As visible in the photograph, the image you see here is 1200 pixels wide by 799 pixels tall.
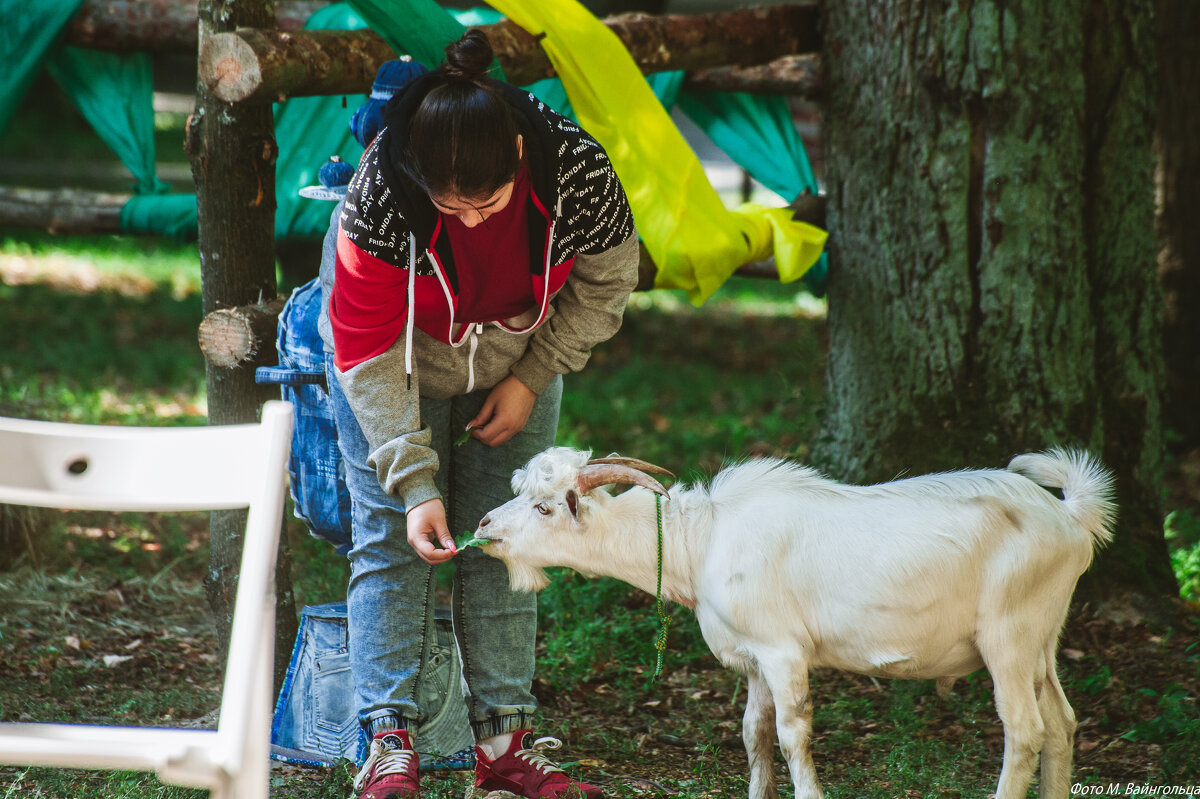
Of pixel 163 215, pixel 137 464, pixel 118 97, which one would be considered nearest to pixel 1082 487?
pixel 137 464

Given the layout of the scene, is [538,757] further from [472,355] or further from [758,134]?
[758,134]

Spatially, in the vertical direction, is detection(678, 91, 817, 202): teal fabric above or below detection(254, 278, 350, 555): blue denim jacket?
above

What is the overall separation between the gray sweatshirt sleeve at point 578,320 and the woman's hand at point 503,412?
30 mm

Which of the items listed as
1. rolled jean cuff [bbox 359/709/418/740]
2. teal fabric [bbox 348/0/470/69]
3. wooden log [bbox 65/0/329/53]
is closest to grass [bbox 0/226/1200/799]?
rolled jean cuff [bbox 359/709/418/740]

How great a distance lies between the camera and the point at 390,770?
9.05 feet

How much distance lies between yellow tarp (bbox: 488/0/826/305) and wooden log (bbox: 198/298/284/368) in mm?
1334

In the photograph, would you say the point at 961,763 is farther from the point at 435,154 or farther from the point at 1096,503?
the point at 435,154

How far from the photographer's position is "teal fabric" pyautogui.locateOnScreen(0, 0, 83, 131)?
4.52 m

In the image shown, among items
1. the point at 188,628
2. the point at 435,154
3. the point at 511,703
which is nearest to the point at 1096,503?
the point at 511,703

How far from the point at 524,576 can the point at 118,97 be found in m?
3.16

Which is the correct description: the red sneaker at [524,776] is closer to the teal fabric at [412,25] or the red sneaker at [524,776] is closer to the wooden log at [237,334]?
the wooden log at [237,334]

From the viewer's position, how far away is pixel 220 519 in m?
3.53

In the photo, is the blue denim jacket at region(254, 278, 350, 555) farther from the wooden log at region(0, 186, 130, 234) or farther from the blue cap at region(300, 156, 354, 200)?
the wooden log at region(0, 186, 130, 234)

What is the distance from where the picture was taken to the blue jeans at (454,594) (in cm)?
290
